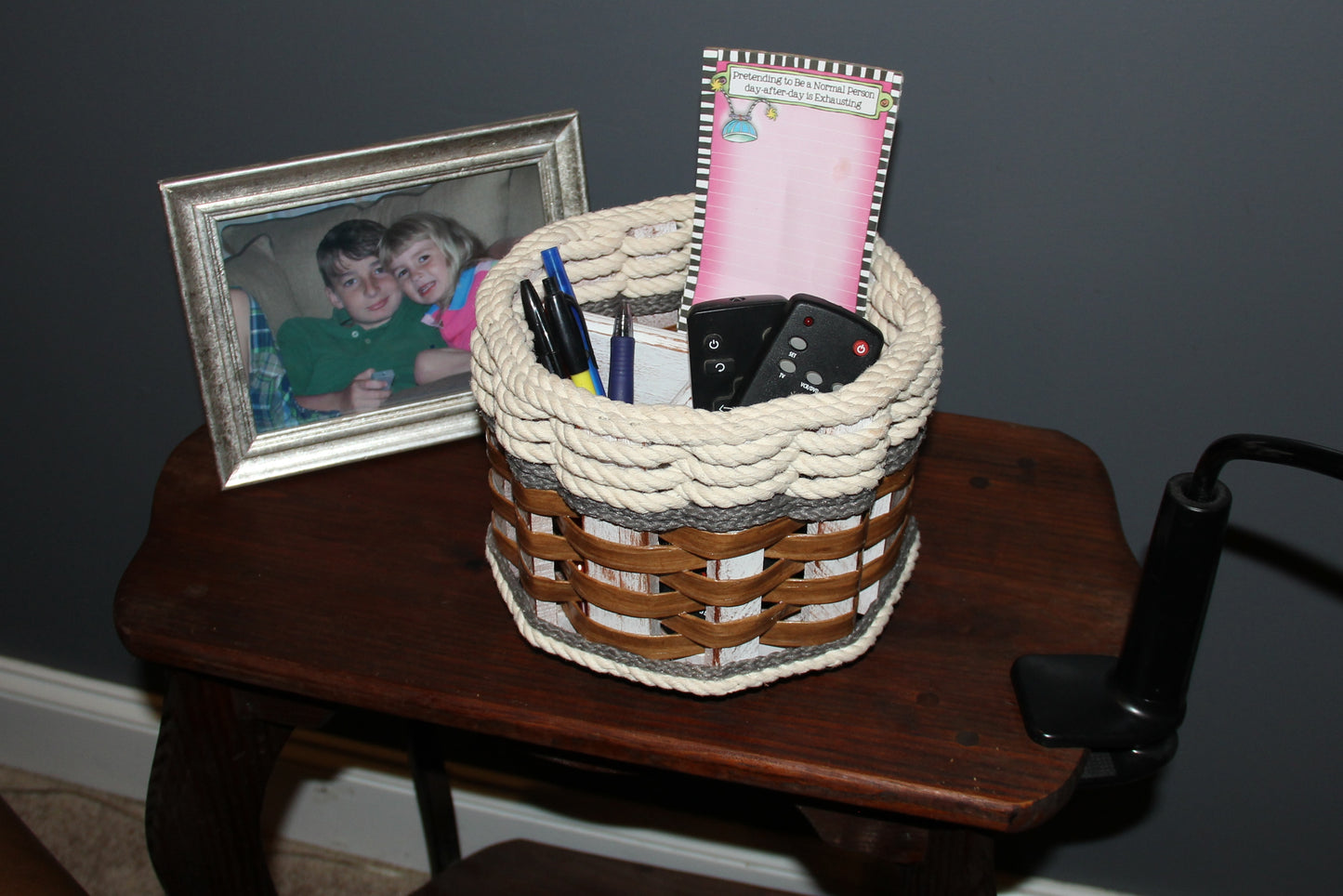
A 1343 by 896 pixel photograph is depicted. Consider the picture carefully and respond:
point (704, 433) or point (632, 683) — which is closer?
point (704, 433)

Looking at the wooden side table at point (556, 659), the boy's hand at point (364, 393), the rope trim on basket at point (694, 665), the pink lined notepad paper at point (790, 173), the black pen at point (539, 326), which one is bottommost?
the wooden side table at point (556, 659)

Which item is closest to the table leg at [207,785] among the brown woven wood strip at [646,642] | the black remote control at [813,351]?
the brown woven wood strip at [646,642]

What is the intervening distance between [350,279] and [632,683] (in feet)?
1.17

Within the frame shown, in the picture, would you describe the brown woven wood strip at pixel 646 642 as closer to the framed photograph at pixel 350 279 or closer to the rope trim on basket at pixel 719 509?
the rope trim on basket at pixel 719 509

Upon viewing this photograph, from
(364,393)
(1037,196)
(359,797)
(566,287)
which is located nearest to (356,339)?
(364,393)

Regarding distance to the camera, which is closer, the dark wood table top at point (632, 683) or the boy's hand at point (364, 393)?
the dark wood table top at point (632, 683)

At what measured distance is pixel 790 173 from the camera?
1.88 ft

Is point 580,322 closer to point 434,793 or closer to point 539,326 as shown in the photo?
point 539,326

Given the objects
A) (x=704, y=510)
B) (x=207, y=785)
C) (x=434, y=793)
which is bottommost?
(x=434, y=793)

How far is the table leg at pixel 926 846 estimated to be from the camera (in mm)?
584

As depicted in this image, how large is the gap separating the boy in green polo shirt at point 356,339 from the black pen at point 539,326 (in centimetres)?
21

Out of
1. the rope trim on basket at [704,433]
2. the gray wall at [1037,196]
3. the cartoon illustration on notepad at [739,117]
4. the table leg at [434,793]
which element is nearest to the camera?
the rope trim on basket at [704,433]

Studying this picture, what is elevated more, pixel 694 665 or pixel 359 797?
pixel 694 665

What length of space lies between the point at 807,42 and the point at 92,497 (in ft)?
2.68
